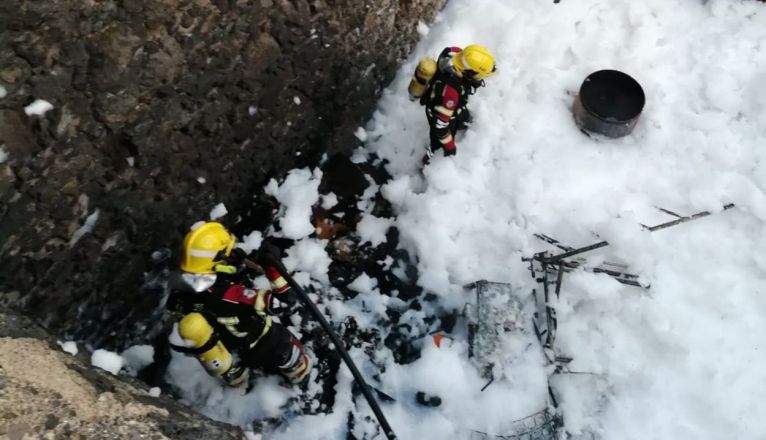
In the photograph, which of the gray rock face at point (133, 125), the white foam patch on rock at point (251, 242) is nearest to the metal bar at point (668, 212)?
the gray rock face at point (133, 125)

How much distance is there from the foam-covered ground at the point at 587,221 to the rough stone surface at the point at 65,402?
3.64 ft

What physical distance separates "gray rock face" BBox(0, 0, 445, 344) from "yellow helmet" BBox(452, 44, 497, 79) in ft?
3.00

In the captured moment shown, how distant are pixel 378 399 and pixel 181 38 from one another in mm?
2502

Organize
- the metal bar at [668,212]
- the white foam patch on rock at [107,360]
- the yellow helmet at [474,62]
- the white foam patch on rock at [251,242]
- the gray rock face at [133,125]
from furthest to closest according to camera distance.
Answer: the metal bar at [668,212] → the white foam patch on rock at [251,242] → the yellow helmet at [474,62] → the white foam patch on rock at [107,360] → the gray rock face at [133,125]

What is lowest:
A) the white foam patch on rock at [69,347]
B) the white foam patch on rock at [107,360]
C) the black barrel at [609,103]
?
the white foam patch on rock at [107,360]

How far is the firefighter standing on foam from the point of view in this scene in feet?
13.5

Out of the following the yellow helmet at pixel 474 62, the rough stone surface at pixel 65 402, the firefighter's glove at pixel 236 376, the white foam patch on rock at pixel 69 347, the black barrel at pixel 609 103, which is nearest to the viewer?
the rough stone surface at pixel 65 402

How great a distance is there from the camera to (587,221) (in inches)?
176

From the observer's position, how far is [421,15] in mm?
5332

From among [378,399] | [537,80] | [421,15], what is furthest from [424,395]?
[421,15]

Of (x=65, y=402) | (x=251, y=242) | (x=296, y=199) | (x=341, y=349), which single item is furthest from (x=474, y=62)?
(x=65, y=402)

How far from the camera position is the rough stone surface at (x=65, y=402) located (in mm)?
2268

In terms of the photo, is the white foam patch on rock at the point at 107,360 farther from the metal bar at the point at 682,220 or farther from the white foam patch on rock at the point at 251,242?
the metal bar at the point at 682,220

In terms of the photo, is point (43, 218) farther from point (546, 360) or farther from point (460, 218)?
point (546, 360)
